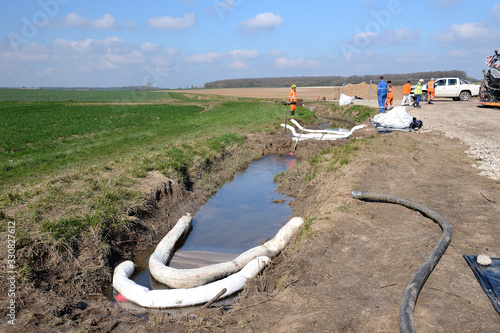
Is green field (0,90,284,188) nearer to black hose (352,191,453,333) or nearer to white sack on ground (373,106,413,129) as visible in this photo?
white sack on ground (373,106,413,129)

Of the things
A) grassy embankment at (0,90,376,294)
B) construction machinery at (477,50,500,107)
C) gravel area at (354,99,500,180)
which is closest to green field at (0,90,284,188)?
grassy embankment at (0,90,376,294)

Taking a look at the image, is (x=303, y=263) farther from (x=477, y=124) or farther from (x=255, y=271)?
(x=477, y=124)

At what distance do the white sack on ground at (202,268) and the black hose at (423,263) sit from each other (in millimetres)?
1844

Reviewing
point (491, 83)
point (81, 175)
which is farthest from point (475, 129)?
point (81, 175)

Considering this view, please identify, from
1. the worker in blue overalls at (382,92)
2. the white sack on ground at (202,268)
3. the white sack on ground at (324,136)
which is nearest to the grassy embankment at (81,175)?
the white sack on ground at (202,268)

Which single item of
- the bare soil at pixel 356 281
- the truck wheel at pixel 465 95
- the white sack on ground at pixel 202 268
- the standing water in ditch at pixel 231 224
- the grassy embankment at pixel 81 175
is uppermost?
the truck wheel at pixel 465 95

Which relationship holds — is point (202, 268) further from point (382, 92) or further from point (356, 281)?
point (382, 92)

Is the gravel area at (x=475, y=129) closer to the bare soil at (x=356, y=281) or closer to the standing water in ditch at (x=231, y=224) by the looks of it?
the bare soil at (x=356, y=281)

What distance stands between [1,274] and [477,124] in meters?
18.8

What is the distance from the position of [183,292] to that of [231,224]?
4.05 m

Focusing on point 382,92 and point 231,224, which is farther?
point 382,92

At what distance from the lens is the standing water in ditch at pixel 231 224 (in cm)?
766

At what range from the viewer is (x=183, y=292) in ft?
18.6

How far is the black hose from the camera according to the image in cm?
392
